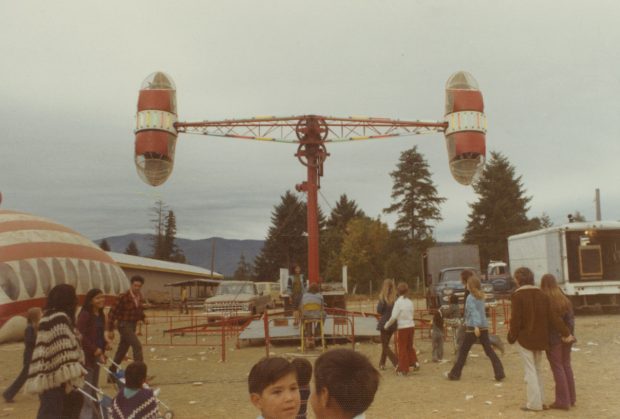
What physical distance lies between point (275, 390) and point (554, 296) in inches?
234

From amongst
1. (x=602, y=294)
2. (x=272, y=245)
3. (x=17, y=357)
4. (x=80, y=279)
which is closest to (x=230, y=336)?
(x=80, y=279)

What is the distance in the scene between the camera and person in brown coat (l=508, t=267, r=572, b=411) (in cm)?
770

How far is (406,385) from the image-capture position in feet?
32.9

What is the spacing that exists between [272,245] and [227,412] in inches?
2739

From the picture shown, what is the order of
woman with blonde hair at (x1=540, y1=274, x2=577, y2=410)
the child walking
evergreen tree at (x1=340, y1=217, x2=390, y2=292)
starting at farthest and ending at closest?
evergreen tree at (x1=340, y1=217, x2=390, y2=292) → the child walking → woman with blonde hair at (x1=540, y1=274, x2=577, y2=410)

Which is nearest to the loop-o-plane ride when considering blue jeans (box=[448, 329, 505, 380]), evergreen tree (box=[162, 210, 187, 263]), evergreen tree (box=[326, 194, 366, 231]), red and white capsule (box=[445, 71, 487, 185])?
red and white capsule (box=[445, 71, 487, 185])

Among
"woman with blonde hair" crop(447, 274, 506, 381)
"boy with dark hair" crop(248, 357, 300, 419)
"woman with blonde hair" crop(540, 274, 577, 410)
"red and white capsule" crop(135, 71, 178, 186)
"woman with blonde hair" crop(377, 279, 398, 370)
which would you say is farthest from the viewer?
"red and white capsule" crop(135, 71, 178, 186)

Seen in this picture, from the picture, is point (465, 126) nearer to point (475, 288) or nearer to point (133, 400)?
point (475, 288)

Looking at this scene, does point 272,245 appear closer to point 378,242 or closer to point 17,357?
point 378,242

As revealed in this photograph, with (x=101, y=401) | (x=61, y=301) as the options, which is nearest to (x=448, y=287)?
(x=101, y=401)

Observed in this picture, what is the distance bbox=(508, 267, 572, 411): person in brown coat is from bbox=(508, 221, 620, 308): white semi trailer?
15602 millimetres

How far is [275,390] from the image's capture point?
9.86 feet

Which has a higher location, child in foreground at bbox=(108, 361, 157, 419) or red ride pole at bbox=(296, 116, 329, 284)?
red ride pole at bbox=(296, 116, 329, 284)

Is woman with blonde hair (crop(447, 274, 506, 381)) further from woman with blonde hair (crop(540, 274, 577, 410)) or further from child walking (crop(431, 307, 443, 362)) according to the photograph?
child walking (crop(431, 307, 443, 362))
